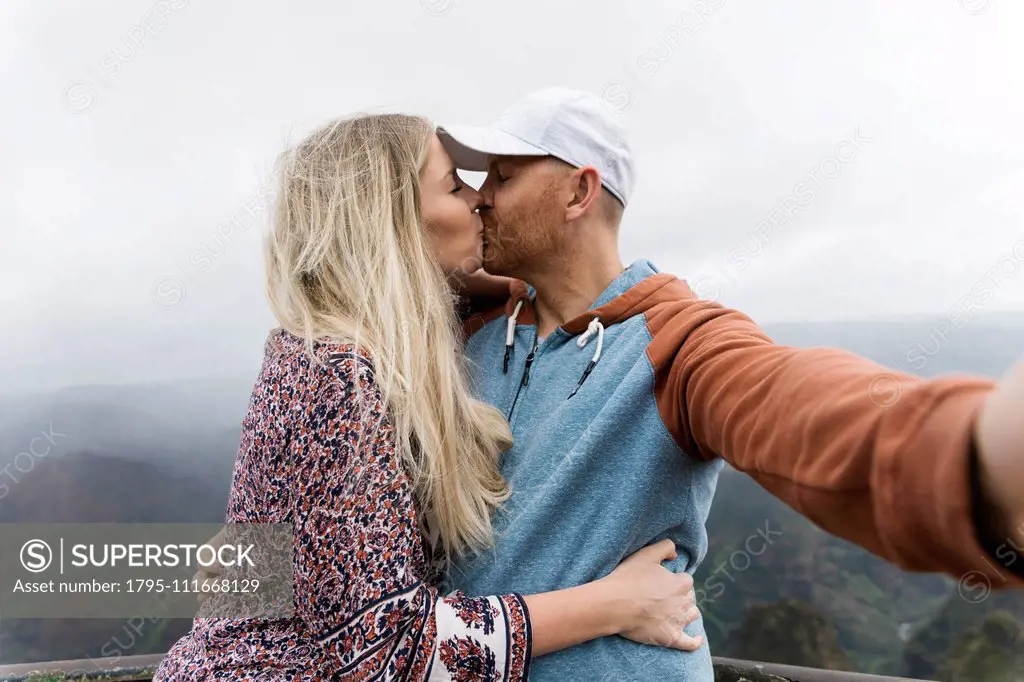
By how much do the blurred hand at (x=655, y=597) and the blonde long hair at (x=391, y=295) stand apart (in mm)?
236

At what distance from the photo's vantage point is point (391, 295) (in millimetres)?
1188

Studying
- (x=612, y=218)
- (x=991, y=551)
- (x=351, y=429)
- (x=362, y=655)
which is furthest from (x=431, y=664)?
(x=612, y=218)

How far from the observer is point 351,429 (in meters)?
1.03

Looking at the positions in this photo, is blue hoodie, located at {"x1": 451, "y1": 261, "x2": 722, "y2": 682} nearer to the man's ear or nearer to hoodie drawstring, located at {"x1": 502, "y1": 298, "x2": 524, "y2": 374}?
hoodie drawstring, located at {"x1": 502, "y1": 298, "x2": 524, "y2": 374}

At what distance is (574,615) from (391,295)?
57 centimetres

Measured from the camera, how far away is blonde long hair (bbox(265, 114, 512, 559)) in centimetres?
114

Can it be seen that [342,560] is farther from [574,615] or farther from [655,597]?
[655,597]

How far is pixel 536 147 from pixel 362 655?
99cm

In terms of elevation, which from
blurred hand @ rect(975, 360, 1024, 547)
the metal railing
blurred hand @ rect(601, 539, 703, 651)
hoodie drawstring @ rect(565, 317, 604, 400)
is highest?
blurred hand @ rect(975, 360, 1024, 547)

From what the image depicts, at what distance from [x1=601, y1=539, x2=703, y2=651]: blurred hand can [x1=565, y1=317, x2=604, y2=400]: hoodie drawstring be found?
0.30 m

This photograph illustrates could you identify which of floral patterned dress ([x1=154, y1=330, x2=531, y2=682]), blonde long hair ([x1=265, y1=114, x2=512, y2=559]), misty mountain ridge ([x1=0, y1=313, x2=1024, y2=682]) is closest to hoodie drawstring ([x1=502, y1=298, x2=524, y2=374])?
blonde long hair ([x1=265, y1=114, x2=512, y2=559])

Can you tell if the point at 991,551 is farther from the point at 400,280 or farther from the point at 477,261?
the point at 477,261

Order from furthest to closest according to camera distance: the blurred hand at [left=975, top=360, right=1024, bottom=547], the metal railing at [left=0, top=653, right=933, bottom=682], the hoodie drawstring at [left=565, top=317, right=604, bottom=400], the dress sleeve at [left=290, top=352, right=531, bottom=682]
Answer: the metal railing at [left=0, top=653, right=933, bottom=682], the hoodie drawstring at [left=565, top=317, right=604, bottom=400], the dress sleeve at [left=290, top=352, right=531, bottom=682], the blurred hand at [left=975, top=360, right=1024, bottom=547]

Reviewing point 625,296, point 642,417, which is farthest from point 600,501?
point 625,296
